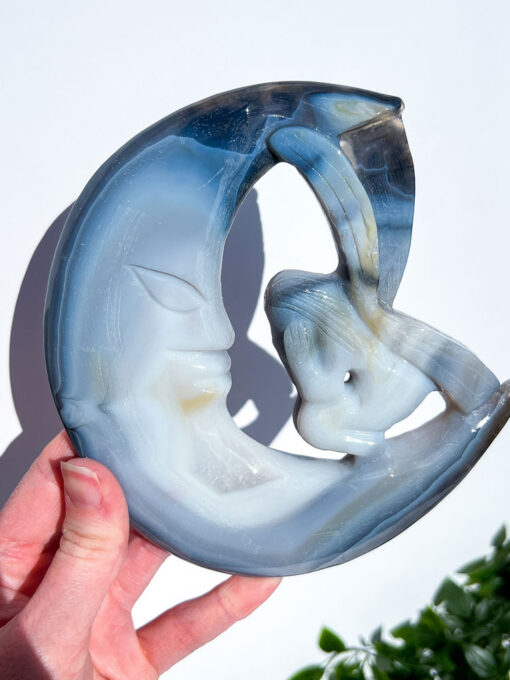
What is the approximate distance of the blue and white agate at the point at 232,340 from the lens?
694 millimetres

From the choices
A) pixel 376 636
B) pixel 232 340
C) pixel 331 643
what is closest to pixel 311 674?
pixel 331 643

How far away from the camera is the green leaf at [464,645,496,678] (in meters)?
0.98

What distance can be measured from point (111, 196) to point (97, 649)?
58 centimetres

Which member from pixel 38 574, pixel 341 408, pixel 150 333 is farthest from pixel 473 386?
pixel 38 574

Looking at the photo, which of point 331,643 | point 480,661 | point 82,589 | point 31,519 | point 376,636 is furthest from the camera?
point 376,636

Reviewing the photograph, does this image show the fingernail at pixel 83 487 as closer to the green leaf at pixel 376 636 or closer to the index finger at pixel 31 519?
the index finger at pixel 31 519

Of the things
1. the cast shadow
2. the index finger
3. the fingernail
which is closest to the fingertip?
the fingernail

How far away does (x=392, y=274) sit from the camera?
2.47 ft

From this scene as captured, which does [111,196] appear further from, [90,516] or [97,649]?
[97,649]

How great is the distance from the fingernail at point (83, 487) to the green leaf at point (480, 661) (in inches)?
23.2

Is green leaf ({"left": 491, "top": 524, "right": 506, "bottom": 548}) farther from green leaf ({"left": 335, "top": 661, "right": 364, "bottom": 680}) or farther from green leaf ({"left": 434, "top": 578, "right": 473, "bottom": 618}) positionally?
green leaf ({"left": 335, "top": 661, "right": 364, "bottom": 680})

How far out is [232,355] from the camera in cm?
109

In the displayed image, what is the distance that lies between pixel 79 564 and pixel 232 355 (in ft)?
1.52

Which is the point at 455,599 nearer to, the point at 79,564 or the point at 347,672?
the point at 347,672
